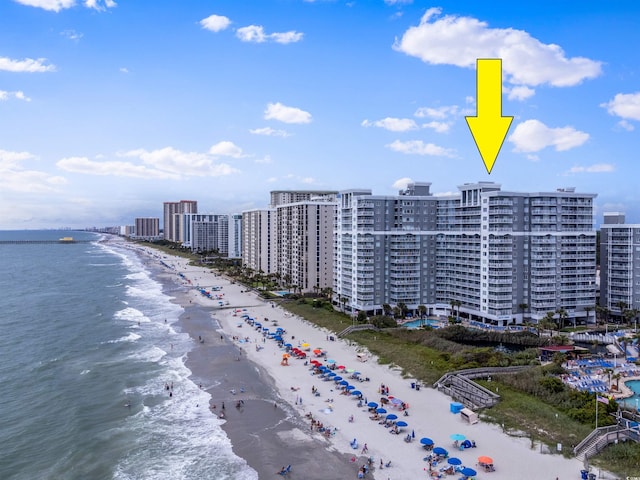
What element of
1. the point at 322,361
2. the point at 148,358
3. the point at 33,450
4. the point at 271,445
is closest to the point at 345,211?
the point at 322,361

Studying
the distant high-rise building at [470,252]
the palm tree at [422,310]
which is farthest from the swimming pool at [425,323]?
the distant high-rise building at [470,252]

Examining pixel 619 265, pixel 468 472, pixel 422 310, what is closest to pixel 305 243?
pixel 422 310

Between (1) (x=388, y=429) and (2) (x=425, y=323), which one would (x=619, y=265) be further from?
(1) (x=388, y=429)

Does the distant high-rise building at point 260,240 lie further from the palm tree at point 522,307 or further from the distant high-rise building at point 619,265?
the distant high-rise building at point 619,265

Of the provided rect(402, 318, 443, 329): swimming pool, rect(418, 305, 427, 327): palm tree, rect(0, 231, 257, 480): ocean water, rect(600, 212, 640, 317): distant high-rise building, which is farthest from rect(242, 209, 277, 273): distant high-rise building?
rect(600, 212, 640, 317): distant high-rise building

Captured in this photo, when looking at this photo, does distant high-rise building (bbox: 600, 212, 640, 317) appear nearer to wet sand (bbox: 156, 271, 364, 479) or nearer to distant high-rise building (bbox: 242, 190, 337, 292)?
distant high-rise building (bbox: 242, 190, 337, 292)

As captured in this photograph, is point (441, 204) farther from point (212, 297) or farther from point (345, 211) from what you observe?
point (212, 297)
